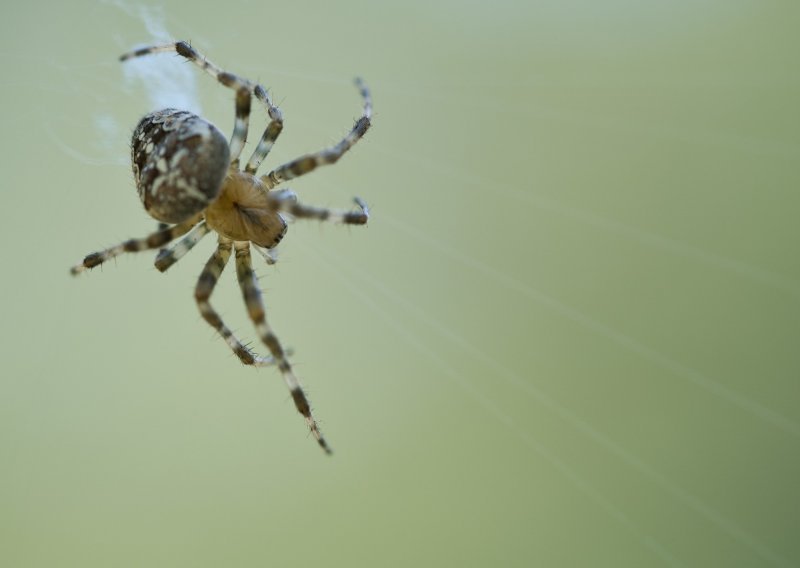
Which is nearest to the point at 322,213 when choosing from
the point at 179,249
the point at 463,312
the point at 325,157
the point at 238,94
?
the point at 325,157

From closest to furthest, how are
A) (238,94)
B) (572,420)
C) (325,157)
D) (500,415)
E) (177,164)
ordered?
→ (177,164)
(325,157)
(238,94)
(572,420)
(500,415)

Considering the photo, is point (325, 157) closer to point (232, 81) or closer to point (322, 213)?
point (322, 213)

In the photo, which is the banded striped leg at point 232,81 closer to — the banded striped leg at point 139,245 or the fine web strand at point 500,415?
the banded striped leg at point 139,245

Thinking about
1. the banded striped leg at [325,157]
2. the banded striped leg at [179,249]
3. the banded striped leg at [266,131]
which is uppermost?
the banded striped leg at [266,131]

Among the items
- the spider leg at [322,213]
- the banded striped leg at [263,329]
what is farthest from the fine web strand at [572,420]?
the spider leg at [322,213]

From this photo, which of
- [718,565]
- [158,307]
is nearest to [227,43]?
[158,307]

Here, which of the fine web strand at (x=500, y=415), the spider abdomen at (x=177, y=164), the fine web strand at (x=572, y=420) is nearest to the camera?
the spider abdomen at (x=177, y=164)

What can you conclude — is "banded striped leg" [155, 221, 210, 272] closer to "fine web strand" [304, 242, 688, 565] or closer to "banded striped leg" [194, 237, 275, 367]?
"banded striped leg" [194, 237, 275, 367]

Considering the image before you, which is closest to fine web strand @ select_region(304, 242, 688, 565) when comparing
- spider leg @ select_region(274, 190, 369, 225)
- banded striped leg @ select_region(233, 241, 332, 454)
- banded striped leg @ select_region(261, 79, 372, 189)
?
banded striped leg @ select_region(233, 241, 332, 454)

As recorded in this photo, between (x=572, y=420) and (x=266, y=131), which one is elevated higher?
(x=266, y=131)
